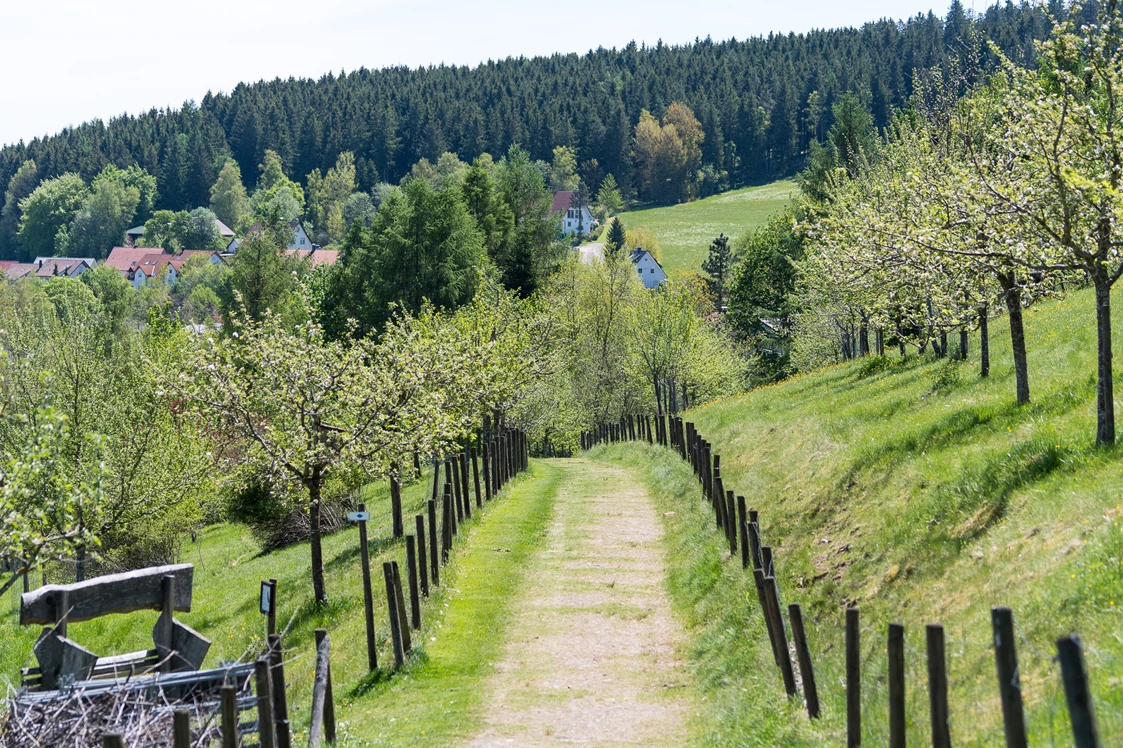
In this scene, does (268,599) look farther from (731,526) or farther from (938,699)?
(938,699)

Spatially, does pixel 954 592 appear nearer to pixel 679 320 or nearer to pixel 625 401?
pixel 679 320

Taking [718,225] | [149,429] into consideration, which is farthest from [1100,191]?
[718,225]

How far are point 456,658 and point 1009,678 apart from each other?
10.9m

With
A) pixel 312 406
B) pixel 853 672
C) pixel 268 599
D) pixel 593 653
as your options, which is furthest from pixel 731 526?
pixel 853 672

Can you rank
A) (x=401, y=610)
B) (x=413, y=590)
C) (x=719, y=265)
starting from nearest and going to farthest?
1. (x=401, y=610)
2. (x=413, y=590)
3. (x=719, y=265)

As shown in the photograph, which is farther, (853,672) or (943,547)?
(943,547)

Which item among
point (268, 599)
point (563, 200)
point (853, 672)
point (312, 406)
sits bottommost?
point (268, 599)

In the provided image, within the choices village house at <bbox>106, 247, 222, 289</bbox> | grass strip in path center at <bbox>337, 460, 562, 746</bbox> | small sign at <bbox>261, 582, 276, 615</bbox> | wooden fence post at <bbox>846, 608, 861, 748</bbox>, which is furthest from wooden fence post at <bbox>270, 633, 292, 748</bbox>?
village house at <bbox>106, 247, 222, 289</bbox>

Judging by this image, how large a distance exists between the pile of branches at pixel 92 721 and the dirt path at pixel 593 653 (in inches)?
132

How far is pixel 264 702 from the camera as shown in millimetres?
10266

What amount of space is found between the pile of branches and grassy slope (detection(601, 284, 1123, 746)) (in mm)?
5803

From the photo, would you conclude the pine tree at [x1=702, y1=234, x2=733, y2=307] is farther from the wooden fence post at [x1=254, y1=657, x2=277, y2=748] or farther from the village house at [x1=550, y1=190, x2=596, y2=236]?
the wooden fence post at [x1=254, y1=657, x2=277, y2=748]

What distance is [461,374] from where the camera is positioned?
32500 mm

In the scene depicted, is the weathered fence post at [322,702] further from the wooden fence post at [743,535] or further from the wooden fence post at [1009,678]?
the wooden fence post at [743,535]
